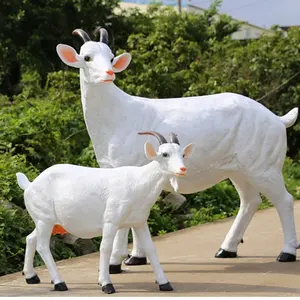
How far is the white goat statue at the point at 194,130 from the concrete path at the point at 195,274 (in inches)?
12.8

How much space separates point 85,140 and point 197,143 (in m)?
5.36

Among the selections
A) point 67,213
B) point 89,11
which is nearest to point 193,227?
point 67,213

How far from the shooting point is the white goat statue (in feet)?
22.1

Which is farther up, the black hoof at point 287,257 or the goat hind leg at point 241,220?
the goat hind leg at point 241,220

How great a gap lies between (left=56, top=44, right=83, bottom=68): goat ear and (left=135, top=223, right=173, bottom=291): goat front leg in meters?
1.61

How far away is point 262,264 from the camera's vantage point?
24.0 feet

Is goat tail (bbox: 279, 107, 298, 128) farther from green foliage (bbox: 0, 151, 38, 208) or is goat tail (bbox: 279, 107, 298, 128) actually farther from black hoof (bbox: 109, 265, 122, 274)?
green foliage (bbox: 0, 151, 38, 208)

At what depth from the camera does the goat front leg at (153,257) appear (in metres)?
5.98

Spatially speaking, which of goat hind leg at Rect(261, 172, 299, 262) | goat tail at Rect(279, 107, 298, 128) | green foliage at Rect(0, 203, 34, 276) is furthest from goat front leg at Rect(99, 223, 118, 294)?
goat tail at Rect(279, 107, 298, 128)

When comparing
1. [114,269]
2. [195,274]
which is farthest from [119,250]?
[195,274]

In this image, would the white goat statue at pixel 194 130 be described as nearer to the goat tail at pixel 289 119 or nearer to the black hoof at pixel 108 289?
the goat tail at pixel 289 119

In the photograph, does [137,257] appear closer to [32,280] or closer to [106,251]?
[32,280]

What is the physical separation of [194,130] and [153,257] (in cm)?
147

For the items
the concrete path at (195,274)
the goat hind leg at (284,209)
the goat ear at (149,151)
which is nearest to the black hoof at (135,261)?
the concrete path at (195,274)
